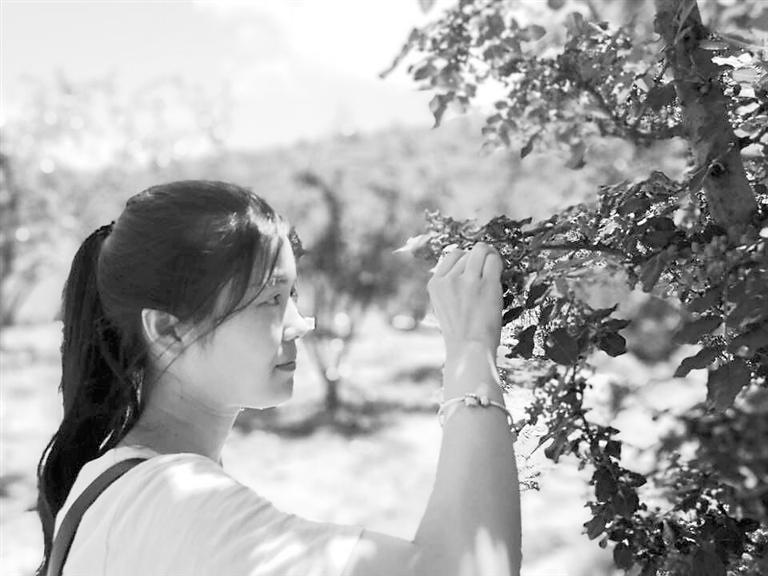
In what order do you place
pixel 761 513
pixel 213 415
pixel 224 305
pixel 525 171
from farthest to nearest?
pixel 525 171 → pixel 213 415 → pixel 224 305 → pixel 761 513

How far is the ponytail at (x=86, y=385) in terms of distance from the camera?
4.76 feet

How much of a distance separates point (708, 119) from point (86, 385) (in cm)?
A: 109

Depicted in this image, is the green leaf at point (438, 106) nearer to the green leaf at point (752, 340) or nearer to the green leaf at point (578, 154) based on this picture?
the green leaf at point (578, 154)

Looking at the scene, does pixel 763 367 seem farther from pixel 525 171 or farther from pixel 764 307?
pixel 525 171

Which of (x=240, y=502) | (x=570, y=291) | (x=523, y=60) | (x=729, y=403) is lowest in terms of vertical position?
(x=240, y=502)

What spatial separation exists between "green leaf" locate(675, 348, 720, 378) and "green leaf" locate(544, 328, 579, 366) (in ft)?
0.48

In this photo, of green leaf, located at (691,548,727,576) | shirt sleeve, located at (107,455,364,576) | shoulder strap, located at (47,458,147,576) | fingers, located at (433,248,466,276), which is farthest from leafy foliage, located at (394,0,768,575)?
shoulder strap, located at (47,458,147,576)

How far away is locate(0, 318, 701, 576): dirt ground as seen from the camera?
6.67 metres

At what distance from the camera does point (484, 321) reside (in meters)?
1.15

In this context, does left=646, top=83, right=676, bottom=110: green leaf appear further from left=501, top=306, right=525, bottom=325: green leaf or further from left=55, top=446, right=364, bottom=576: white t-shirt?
left=55, top=446, right=364, bottom=576: white t-shirt

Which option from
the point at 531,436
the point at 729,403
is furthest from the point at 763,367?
the point at 531,436

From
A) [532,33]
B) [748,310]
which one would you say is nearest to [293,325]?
[748,310]

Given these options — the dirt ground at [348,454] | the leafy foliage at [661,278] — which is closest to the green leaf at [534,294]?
the leafy foliage at [661,278]

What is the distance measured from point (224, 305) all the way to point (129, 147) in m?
16.2
